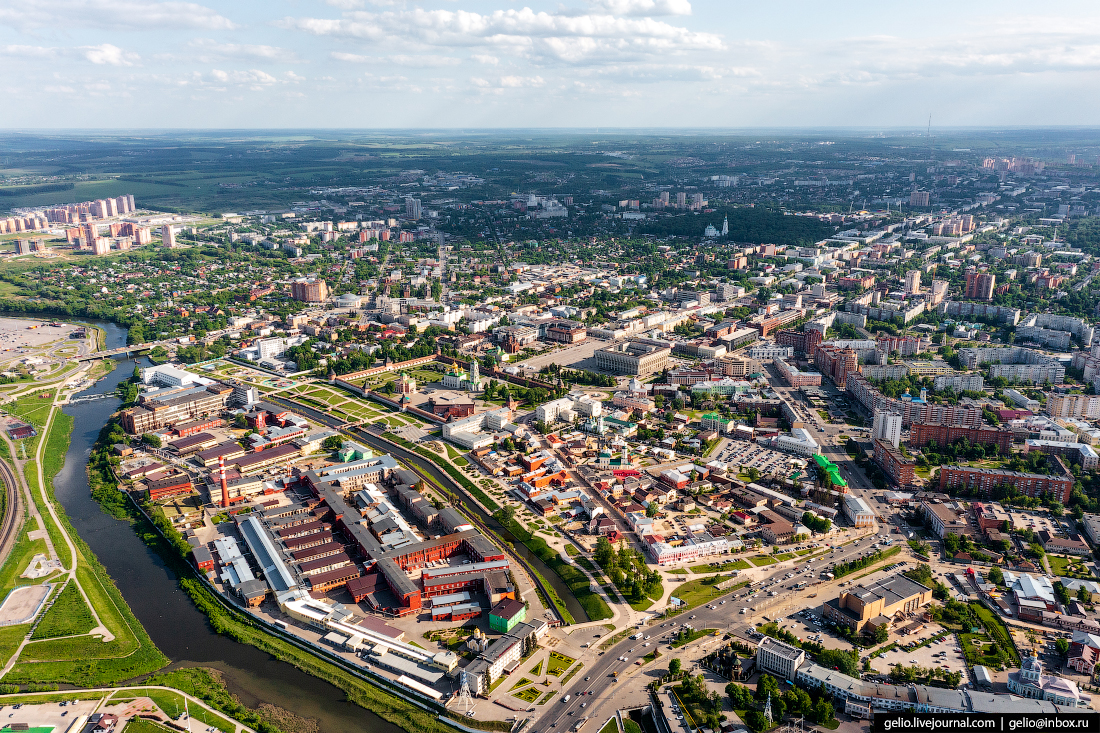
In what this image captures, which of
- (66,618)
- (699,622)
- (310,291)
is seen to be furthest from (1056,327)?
(66,618)

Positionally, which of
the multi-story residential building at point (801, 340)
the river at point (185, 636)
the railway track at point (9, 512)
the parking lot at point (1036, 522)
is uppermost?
the multi-story residential building at point (801, 340)

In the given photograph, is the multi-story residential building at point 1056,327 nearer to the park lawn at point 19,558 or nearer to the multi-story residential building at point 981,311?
the multi-story residential building at point 981,311

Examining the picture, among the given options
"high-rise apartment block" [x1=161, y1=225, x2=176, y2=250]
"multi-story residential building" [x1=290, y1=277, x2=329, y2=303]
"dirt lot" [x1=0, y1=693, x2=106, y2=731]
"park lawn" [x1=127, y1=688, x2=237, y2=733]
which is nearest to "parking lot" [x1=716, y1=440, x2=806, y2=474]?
"park lawn" [x1=127, y1=688, x2=237, y2=733]

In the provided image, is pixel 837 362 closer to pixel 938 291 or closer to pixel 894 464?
pixel 894 464

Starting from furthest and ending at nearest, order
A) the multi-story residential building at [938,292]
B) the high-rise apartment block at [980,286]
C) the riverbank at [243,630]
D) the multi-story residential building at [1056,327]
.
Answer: the multi-story residential building at [938,292], the high-rise apartment block at [980,286], the multi-story residential building at [1056,327], the riverbank at [243,630]

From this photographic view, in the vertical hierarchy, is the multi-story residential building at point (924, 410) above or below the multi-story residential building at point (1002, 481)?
above

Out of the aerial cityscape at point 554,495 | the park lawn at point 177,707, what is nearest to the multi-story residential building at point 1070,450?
the aerial cityscape at point 554,495
